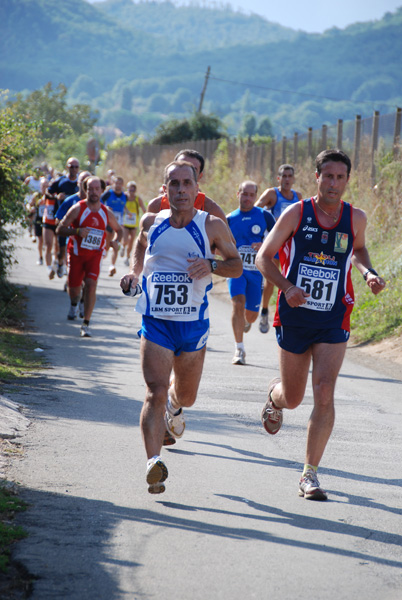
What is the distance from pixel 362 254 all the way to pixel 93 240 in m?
7.16

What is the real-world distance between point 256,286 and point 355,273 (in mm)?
5260

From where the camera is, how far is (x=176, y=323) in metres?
5.58

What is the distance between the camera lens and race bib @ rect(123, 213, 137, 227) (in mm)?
22953

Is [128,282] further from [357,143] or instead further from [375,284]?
[357,143]

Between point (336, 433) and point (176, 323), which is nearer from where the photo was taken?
point (176, 323)

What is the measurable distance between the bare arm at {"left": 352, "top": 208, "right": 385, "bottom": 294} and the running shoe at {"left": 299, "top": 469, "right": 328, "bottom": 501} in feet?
3.88

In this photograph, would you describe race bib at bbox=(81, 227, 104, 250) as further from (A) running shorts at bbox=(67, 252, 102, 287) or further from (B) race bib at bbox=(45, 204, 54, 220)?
(B) race bib at bbox=(45, 204, 54, 220)

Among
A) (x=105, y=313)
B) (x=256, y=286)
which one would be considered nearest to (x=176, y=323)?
(x=256, y=286)

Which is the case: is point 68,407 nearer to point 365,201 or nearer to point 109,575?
point 109,575

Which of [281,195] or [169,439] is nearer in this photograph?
[169,439]

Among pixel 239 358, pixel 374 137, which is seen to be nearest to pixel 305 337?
pixel 239 358

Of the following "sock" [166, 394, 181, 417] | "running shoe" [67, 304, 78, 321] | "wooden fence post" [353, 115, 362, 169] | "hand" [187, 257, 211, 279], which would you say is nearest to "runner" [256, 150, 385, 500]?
"hand" [187, 257, 211, 279]

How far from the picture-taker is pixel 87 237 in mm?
12641

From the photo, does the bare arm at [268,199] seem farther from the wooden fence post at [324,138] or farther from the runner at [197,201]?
the wooden fence post at [324,138]
